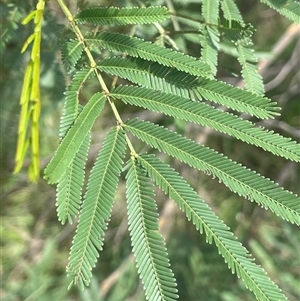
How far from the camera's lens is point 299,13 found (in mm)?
1282

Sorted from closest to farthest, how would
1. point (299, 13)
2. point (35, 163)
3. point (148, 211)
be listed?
point (35, 163) < point (148, 211) < point (299, 13)

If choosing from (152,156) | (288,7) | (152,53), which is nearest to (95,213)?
(152,156)

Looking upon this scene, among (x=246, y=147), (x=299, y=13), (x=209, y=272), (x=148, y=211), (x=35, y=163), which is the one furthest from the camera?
(x=246, y=147)

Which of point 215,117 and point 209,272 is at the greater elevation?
point 215,117

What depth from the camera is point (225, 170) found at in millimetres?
1011

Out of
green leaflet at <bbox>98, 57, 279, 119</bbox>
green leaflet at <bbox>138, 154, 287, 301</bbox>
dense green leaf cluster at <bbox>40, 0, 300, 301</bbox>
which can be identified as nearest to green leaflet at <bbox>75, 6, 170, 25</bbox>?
dense green leaf cluster at <bbox>40, 0, 300, 301</bbox>

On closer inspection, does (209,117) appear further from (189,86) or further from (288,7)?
(288,7)

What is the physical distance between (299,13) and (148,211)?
0.79 meters

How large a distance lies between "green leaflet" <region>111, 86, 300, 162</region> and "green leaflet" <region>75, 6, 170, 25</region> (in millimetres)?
181

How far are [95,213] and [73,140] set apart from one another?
0.17 metres

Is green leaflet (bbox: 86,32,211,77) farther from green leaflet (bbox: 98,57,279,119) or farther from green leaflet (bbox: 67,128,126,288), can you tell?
green leaflet (bbox: 67,128,126,288)

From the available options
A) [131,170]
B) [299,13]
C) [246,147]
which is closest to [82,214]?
[131,170]

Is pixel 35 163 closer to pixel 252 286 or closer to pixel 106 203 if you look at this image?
pixel 106 203

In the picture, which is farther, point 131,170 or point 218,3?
point 218,3
